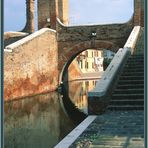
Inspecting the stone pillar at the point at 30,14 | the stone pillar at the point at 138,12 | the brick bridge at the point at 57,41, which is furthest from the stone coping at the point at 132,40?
the stone pillar at the point at 30,14

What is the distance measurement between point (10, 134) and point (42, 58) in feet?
24.6

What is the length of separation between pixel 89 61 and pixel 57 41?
797 inches

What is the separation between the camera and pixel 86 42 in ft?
49.3

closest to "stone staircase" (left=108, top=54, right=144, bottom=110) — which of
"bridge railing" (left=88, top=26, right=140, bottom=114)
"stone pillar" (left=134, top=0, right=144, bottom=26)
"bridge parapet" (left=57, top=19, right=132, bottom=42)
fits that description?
"bridge railing" (left=88, top=26, right=140, bottom=114)

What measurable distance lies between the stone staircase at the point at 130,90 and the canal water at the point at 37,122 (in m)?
1.42

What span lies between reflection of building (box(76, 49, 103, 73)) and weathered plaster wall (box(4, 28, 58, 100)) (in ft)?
55.9

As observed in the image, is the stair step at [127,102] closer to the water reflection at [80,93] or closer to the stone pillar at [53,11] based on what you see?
the water reflection at [80,93]

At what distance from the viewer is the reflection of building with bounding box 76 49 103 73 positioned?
3300 cm

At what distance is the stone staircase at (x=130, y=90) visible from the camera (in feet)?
20.9

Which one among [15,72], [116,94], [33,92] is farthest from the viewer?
[33,92]

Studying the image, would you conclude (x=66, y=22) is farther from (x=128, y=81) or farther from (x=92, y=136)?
(x=92, y=136)

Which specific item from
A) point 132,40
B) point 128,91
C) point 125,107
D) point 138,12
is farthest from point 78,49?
point 125,107

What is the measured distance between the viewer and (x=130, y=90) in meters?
6.85

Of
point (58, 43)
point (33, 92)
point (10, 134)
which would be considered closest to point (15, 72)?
point (33, 92)
